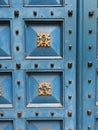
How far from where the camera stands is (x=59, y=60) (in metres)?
1.63

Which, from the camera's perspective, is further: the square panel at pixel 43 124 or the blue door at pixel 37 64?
the square panel at pixel 43 124

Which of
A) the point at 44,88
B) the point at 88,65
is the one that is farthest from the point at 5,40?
the point at 88,65

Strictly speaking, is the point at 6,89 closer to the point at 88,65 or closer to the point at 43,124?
the point at 43,124

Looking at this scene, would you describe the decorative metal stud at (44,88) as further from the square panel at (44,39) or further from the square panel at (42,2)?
the square panel at (42,2)

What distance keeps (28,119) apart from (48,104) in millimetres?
150

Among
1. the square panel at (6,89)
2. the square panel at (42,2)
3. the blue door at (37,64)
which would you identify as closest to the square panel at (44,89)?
the blue door at (37,64)

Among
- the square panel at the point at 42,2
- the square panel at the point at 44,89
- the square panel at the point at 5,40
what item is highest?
the square panel at the point at 42,2

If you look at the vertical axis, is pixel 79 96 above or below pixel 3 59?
below

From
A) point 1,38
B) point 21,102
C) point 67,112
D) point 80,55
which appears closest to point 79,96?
point 67,112

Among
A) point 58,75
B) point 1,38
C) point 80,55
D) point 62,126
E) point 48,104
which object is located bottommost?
point 62,126

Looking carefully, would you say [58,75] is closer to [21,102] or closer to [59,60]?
[59,60]

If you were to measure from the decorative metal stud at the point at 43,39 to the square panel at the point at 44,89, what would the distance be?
6.8 inches

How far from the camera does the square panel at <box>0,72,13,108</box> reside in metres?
1.65

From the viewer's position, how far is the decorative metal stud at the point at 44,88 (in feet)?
5.42
